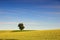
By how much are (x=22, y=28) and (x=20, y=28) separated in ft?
2.46

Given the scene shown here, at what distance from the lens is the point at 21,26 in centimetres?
5512

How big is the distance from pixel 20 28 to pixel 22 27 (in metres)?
0.82

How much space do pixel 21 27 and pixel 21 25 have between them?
2.27 ft

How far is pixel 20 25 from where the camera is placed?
55.3 m

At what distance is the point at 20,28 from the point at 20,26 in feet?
3.10

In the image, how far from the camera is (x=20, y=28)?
184 feet

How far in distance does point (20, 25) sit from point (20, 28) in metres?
1.22

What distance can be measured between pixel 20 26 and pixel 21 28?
0.88m

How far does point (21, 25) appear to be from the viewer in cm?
5525

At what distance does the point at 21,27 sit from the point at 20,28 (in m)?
0.77

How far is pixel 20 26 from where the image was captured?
5531 centimetres

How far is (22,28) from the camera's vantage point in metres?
55.7

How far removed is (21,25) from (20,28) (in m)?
1.31
